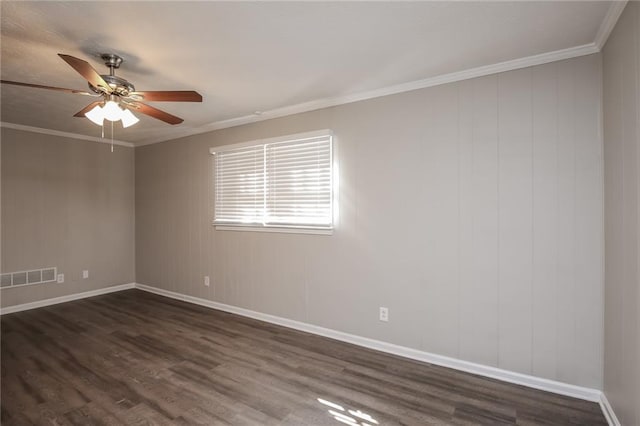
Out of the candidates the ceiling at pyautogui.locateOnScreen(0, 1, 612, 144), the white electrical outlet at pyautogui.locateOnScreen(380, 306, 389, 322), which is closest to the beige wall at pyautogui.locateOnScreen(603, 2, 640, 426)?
the ceiling at pyautogui.locateOnScreen(0, 1, 612, 144)

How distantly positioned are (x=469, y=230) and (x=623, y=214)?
0.99m

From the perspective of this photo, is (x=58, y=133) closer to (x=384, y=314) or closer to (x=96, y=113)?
(x=96, y=113)

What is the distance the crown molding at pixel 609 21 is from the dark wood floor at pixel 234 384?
96.7 inches

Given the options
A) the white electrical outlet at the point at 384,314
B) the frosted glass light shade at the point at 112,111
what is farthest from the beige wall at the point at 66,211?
the white electrical outlet at the point at 384,314

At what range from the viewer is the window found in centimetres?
348

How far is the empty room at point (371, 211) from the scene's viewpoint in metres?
1.99

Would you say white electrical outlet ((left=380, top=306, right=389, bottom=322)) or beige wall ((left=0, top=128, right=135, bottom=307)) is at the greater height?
beige wall ((left=0, top=128, right=135, bottom=307))

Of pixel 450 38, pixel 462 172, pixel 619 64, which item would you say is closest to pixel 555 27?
pixel 619 64

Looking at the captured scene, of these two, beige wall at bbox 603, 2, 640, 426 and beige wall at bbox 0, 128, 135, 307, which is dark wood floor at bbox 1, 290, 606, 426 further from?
beige wall at bbox 0, 128, 135, 307

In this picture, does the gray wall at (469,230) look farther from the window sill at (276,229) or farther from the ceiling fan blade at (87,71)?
the ceiling fan blade at (87,71)

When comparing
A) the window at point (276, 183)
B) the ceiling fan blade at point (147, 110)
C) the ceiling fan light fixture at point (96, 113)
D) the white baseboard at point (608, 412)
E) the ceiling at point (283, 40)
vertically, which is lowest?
the white baseboard at point (608, 412)

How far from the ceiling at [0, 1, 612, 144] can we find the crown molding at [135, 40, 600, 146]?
2 centimetres

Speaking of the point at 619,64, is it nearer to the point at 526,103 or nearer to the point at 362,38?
the point at 526,103

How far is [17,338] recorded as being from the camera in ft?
11.3
